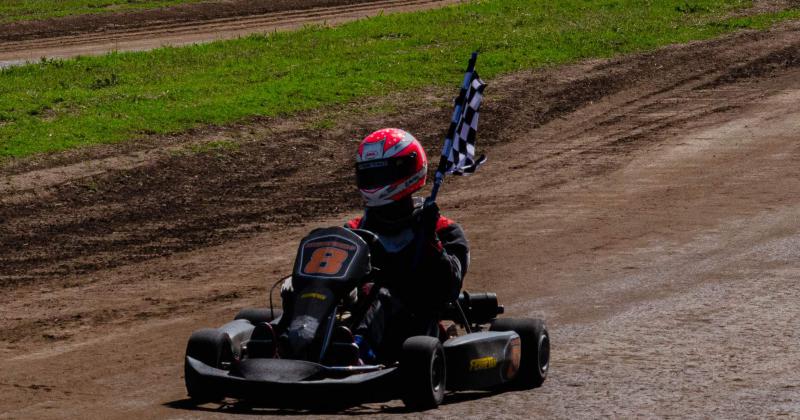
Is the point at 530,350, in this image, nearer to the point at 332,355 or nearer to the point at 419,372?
the point at 419,372

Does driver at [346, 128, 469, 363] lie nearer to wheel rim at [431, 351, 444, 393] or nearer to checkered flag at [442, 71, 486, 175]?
wheel rim at [431, 351, 444, 393]

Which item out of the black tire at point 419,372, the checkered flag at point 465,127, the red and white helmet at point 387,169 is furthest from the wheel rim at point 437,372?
the checkered flag at point 465,127

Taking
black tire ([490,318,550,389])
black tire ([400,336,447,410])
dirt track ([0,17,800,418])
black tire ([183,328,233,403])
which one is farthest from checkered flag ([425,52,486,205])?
black tire ([183,328,233,403])

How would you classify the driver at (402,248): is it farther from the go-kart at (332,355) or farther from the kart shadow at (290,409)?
the kart shadow at (290,409)

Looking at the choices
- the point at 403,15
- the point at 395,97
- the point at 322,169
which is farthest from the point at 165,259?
the point at 403,15

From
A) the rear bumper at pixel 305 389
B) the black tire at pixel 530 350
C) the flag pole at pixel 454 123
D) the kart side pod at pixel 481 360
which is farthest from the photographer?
the flag pole at pixel 454 123

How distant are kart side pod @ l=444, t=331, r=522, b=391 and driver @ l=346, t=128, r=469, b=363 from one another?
0.28m

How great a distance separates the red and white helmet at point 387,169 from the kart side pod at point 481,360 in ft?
3.01

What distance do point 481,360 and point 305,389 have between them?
4.01 ft

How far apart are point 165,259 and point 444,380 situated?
550 cm

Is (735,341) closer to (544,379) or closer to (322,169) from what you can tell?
(544,379)

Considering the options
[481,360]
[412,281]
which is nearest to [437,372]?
[481,360]

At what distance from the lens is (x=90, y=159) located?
16406mm

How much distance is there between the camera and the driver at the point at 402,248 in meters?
8.13
